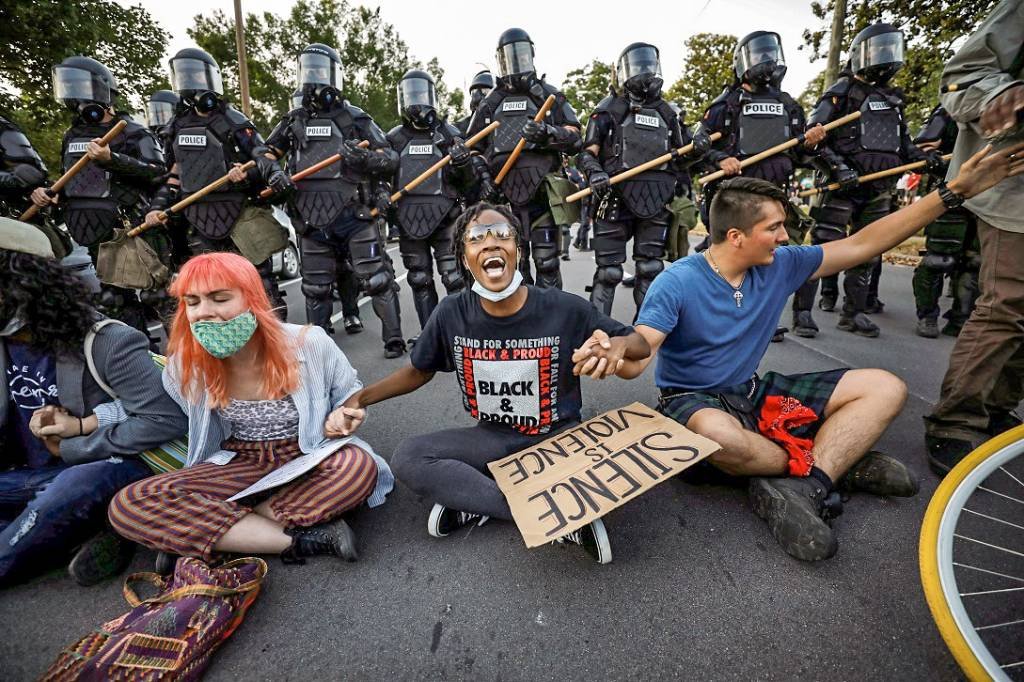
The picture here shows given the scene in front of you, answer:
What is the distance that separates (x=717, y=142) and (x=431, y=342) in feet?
13.0

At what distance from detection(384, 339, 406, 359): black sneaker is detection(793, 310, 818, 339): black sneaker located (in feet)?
12.1

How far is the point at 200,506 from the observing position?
1.77 m

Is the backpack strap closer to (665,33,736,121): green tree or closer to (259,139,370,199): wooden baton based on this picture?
(259,139,370,199): wooden baton

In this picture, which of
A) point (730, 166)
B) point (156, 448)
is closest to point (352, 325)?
point (156, 448)

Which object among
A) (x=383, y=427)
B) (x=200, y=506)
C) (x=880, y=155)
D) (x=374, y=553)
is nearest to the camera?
(x=200, y=506)

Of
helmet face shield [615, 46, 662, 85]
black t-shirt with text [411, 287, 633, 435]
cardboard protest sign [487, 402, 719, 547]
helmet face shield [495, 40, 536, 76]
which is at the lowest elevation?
cardboard protest sign [487, 402, 719, 547]

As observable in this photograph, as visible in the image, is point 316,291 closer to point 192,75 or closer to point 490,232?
point 192,75

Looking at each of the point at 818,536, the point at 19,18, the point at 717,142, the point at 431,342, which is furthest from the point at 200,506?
the point at 19,18

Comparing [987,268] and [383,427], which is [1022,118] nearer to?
[987,268]

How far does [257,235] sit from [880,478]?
4895 mm

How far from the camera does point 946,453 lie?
2.23 metres

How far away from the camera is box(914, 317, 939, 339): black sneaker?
4301 mm

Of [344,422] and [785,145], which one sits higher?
[785,145]

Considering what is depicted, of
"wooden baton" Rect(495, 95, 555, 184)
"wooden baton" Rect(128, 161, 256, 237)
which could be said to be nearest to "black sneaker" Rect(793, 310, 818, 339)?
"wooden baton" Rect(495, 95, 555, 184)
